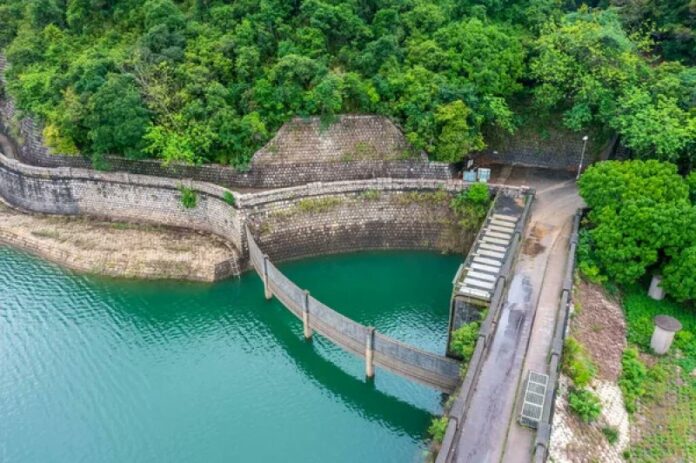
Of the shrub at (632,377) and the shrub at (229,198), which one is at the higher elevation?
the shrub at (229,198)

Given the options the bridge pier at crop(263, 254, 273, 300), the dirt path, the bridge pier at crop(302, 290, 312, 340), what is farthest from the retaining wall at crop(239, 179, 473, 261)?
the bridge pier at crop(302, 290, 312, 340)

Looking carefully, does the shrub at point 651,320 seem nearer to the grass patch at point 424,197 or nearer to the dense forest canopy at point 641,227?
the dense forest canopy at point 641,227

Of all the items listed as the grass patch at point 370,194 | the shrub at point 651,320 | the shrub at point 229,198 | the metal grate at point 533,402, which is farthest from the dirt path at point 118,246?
the shrub at point 651,320

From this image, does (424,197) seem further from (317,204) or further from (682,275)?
(682,275)

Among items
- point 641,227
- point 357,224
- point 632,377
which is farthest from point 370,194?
point 632,377

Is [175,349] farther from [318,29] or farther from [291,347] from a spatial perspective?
[318,29]

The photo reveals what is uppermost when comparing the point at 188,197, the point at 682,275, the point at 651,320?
the point at 188,197

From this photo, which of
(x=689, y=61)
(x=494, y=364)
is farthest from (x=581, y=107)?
(x=494, y=364)
